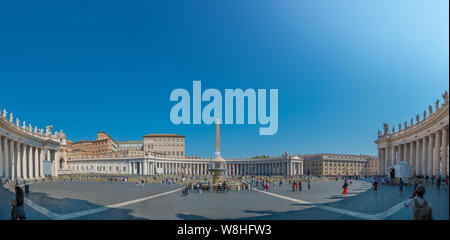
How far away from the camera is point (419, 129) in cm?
4553

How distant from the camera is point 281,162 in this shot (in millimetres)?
117625

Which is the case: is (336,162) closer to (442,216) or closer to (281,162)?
(281,162)

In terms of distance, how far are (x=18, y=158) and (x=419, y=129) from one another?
209 ft

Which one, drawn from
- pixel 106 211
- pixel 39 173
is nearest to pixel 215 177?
pixel 106 211

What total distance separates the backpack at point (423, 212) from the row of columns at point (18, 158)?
1668 inches

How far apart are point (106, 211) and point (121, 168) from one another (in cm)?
10566

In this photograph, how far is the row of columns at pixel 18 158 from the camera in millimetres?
38312

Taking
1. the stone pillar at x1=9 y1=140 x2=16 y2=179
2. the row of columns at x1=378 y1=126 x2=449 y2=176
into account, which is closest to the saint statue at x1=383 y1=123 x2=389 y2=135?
the row of columns at x1=378 y1=126 x2=449 y2=176

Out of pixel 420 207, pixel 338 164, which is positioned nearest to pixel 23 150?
pixel 420 207

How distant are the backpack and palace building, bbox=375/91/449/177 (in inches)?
1288

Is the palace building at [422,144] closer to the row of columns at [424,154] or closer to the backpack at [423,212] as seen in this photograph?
the row of columns at [424,154]

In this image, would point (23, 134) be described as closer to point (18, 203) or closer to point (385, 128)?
point (18, 203)

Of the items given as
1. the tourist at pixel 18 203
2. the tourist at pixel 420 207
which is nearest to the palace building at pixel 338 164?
the tourist at pixel 420 207

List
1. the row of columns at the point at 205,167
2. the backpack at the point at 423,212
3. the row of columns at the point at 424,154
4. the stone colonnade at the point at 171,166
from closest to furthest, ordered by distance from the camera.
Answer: the backpack at the point at 423,212 → the row of columns at the point at 424,154 → the row of columns at the point at 205,167 → the stone colonnade at the point at 171,166
